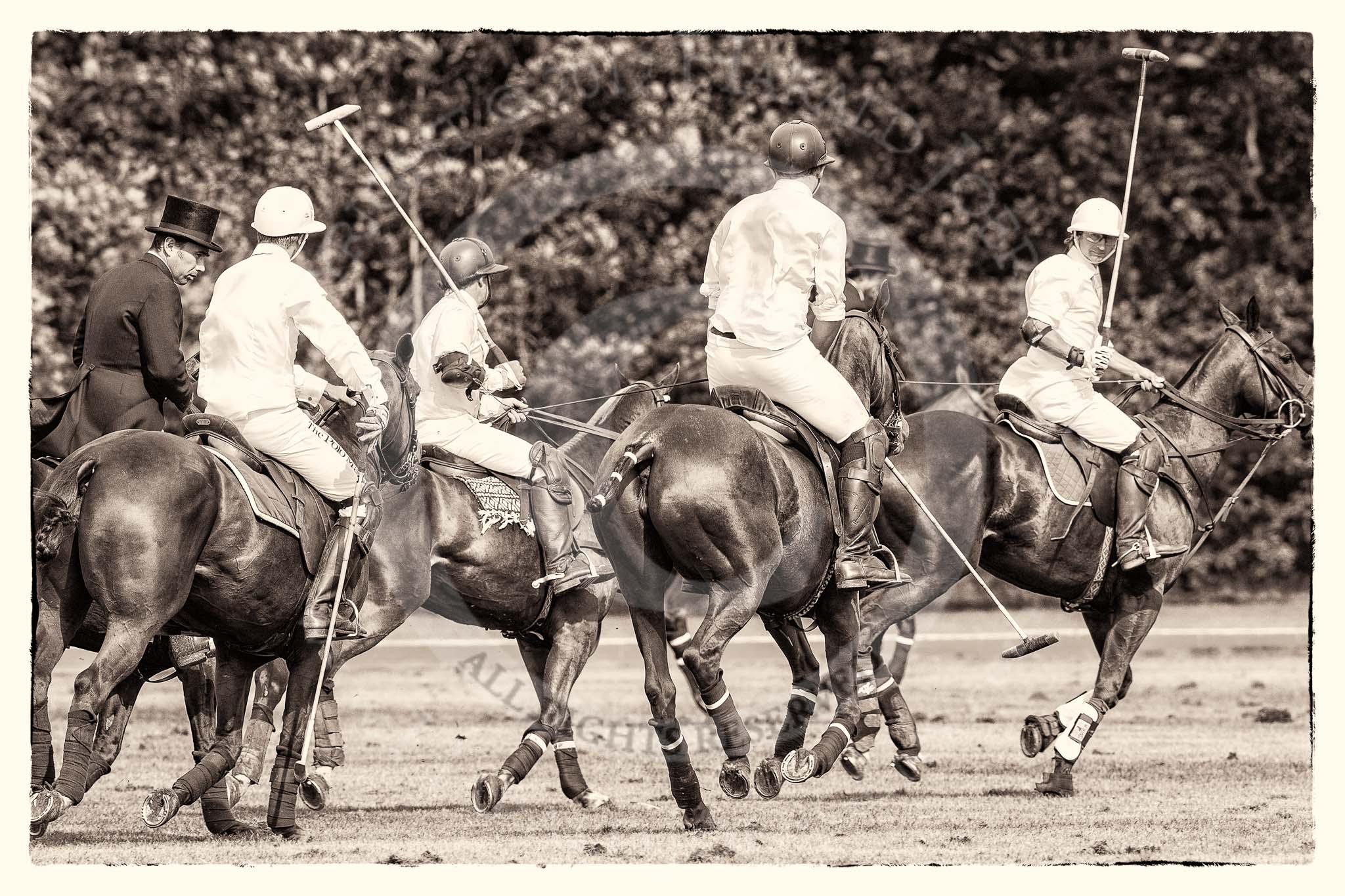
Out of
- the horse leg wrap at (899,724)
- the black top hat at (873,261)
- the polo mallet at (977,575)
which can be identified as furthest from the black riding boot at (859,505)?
the black top hat at (873,261)

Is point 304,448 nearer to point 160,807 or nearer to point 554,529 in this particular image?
point 160,807

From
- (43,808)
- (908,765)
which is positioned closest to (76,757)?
(43,808)

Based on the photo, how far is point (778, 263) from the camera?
1016 centimetres

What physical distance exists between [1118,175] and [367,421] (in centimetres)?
1710

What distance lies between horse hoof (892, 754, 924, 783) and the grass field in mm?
165

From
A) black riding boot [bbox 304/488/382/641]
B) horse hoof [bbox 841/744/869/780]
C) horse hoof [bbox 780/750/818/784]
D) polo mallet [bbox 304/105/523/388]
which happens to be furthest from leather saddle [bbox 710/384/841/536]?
black riding boot [bbox 304/488/382/641]

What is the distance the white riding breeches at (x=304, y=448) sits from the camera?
9.70 meters

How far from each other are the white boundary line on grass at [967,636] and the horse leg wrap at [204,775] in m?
11.4

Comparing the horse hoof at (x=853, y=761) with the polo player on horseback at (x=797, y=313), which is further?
the horse hoof at (x=853, y=761)

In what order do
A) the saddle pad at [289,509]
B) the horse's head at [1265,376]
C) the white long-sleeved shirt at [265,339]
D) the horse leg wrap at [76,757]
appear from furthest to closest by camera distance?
the horse's head at [1265,376] → the white long-sleeved shirt at [265,339] → the saddle pad at [289,509] → the horse leg wrap at [76,757]

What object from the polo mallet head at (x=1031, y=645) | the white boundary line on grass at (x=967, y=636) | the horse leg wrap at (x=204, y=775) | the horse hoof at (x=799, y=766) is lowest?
the white boundary line on grass at (x=967, y=636)

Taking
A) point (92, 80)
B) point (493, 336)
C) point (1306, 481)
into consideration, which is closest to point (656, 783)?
point (493, 336)

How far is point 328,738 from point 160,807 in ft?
8.85

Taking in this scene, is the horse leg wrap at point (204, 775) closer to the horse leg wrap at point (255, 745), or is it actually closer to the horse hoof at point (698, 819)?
the horse leg wrap at point (255, 745)
